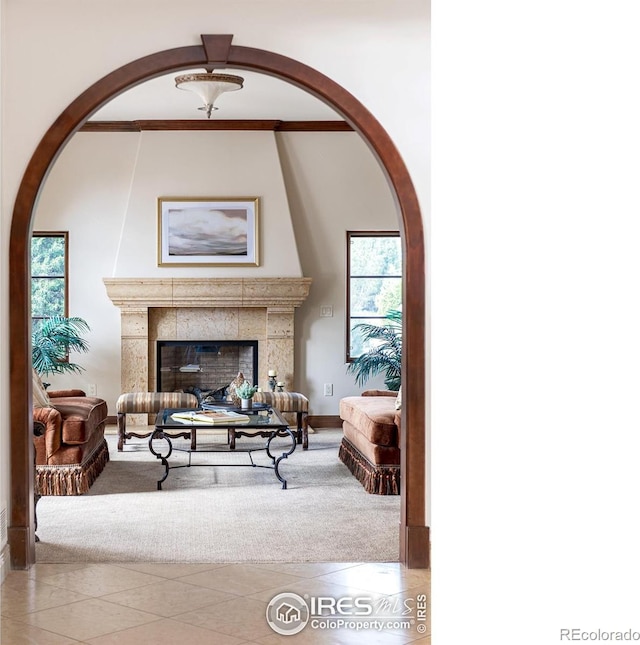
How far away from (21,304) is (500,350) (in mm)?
3460

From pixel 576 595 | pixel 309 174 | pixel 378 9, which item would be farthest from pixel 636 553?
pixel 309 174

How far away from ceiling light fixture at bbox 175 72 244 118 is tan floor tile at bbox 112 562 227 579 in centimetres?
370

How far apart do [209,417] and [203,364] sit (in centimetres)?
281

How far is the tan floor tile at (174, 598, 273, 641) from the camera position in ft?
9.61

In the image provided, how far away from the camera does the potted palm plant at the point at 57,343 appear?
306 inches

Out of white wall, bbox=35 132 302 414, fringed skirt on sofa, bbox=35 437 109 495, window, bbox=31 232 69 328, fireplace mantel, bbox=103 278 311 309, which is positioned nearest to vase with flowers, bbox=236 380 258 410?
fringed skirt on sofa, bbox=35 437 109 495

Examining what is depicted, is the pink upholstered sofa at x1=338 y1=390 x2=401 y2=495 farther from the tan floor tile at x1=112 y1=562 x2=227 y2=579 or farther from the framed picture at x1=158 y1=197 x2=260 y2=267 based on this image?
the framed picture at x1=158 y1=197 x2=260 y2=267

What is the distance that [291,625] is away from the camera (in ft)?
9.89

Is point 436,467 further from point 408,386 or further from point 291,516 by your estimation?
point 291,516

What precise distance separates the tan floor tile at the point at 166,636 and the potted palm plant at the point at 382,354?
5.19 meters

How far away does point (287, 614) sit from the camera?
3.11 meters

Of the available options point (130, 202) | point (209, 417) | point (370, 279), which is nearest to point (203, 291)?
point (130, 202)

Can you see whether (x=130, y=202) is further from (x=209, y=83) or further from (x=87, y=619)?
(x=87, y=619)

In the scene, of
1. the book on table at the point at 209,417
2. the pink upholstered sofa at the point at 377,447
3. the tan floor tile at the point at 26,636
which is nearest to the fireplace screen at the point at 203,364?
the book on table at the point at 209,417
